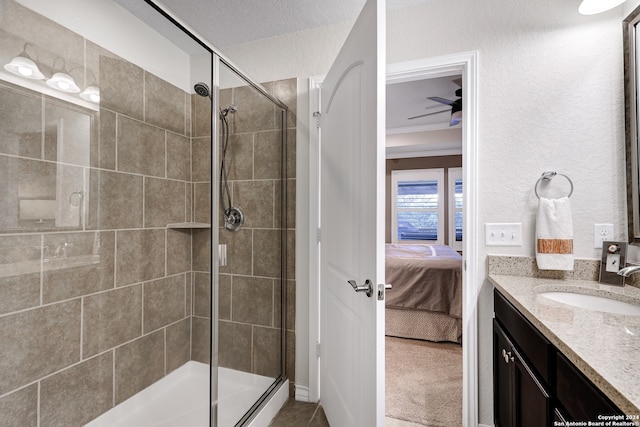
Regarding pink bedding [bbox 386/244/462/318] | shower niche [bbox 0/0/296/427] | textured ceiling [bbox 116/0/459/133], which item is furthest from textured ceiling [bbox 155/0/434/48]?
pink bedding [bbox 386/244/462/318]

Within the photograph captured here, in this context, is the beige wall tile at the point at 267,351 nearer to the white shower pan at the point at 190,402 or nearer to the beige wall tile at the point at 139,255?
the white shower pan at the point at 190,402

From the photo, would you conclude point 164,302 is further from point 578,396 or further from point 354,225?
point 578,396

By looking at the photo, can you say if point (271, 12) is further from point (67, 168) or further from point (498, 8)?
point (67, 168)

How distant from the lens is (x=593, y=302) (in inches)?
A: 48.9

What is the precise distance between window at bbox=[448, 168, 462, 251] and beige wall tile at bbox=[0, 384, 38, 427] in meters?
5.98

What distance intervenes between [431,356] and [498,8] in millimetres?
2580

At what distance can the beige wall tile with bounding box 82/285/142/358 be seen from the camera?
148cm

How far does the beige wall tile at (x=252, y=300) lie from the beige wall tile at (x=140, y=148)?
0.85 metres

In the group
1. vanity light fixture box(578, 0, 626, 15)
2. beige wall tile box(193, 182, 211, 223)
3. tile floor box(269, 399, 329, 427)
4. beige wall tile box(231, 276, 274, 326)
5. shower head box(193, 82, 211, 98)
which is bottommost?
tile floor box(269, 399, 329, 427)

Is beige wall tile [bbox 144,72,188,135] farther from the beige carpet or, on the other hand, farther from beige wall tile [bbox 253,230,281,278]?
the beige carpet

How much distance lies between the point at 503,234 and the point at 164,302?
6.78 feet

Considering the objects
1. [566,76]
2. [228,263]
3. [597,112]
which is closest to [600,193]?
[597,112]

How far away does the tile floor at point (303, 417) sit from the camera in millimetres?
1694

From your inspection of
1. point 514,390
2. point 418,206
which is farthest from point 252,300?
point 418,206
